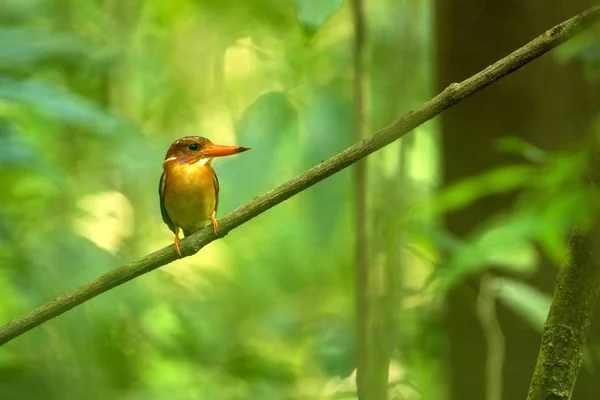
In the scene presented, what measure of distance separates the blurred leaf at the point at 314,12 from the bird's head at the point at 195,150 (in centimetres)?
65

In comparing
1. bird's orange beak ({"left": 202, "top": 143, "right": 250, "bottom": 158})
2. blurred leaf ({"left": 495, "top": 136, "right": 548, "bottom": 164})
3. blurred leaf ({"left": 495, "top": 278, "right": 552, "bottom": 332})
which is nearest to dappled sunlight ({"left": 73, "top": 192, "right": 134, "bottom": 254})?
bird's orange beak ({"left": 202, "top": 143, "right": 250, "bottom": 158})

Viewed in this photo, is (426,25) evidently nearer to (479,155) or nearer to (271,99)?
(479,155)

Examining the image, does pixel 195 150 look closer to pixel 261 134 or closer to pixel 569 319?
pixel 261 134

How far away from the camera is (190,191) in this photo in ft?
6.00

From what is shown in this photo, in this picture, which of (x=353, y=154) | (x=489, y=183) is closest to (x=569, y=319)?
(x=353, y=154)

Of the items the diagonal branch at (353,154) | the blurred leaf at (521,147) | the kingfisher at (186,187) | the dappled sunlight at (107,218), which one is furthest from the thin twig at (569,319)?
the dappled sunlight at (107,218)

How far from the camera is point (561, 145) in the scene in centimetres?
177

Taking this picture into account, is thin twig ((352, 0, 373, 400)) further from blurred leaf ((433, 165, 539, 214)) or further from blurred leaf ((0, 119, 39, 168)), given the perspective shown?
blurred leaf ((0, 119, 39, 168))

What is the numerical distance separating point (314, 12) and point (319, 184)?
1016 millimetres

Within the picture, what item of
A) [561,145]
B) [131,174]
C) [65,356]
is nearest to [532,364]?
[561,145]

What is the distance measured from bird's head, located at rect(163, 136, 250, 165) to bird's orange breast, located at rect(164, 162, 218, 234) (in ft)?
0.06

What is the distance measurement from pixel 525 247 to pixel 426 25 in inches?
57.9

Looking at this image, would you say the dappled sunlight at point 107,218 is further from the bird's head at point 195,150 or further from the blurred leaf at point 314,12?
the blurred leaf at point 314,12

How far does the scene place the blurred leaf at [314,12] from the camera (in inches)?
34.7
